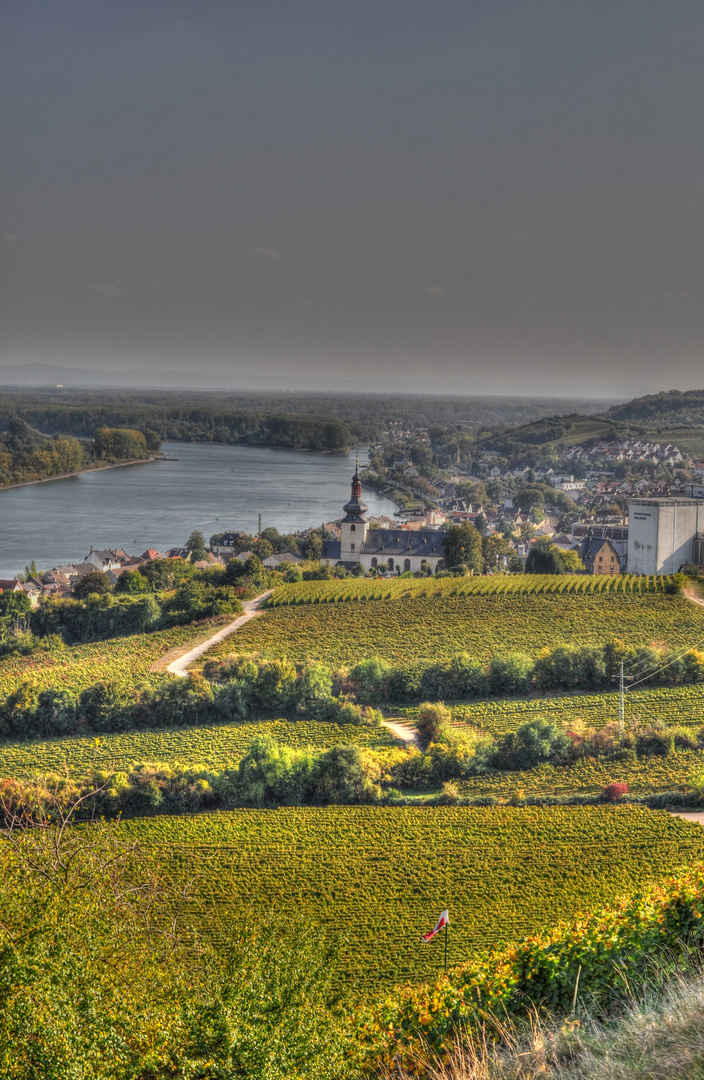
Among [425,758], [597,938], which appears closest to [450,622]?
[425,758]

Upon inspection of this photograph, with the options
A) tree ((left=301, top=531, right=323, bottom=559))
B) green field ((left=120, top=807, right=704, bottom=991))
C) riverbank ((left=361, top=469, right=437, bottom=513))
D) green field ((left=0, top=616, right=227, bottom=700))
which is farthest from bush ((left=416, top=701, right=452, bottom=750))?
riverbank ((left=361, top=469, right=437, bottom=513))

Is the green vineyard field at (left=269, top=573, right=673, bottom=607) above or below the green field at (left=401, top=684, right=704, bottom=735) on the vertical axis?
above

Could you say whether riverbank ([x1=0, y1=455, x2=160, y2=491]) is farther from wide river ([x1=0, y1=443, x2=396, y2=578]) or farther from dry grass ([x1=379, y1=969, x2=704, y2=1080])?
dry grass ([x1=379, y1=969, x2=704, y2=1080])

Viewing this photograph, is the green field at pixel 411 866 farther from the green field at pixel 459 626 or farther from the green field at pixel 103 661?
the green field at pixel 459 626

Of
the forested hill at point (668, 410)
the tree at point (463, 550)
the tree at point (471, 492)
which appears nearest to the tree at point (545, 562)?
the tree at point (463, 550)

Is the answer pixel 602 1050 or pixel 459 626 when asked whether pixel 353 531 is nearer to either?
pixel 459 626

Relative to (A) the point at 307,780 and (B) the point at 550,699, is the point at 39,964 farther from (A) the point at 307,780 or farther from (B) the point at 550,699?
(B) the point at 550,699
